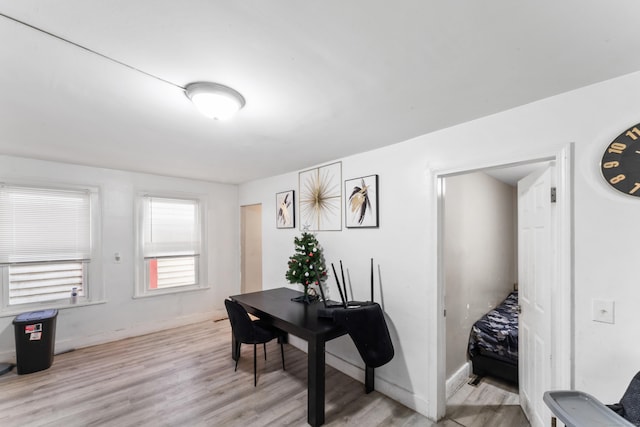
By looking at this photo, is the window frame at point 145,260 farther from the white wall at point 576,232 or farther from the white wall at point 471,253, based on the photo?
the white wall at point 471,253

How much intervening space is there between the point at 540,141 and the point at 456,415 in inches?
87.5

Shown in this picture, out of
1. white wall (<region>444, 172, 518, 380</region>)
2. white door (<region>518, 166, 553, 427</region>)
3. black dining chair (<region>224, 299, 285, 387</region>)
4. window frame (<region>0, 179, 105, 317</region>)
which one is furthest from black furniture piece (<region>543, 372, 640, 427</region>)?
window frame (<region>0, 179, 105, 317</region>)

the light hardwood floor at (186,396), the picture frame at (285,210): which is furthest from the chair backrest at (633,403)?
the picture frame at (285,210)

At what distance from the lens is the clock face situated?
1371 millimetres

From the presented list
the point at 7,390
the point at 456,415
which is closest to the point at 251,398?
the point at 456,415

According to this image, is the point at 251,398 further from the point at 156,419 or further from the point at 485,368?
the point at 485,368

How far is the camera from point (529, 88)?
155 centimetres

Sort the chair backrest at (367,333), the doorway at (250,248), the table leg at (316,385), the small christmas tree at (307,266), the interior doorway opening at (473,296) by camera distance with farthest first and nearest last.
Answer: the doorway at (250,248), the small christmas tree at (307,266), the interior doorway opening at (473,296), the chair backrest at (367,333), the table leg at (316,385)

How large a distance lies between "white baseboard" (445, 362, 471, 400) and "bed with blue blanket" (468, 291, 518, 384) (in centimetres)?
12

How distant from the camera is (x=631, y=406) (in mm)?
1188

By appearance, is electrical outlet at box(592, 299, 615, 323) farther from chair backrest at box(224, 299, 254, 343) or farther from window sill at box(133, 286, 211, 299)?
window sill at box(133, 286, 211, 299)

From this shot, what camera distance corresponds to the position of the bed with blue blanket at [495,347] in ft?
8.91

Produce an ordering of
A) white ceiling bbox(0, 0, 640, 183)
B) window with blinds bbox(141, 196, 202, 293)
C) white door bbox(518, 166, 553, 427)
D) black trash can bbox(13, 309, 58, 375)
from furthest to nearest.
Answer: window with blinds bbox(141, 196, 202, 293)
black trash can bbox(13, 309, 58, 375)
white door bbox(518, 166, 553, 427)
white ceiling bbox(0, 0, 640, 183)

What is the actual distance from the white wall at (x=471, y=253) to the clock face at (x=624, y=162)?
1.25m
